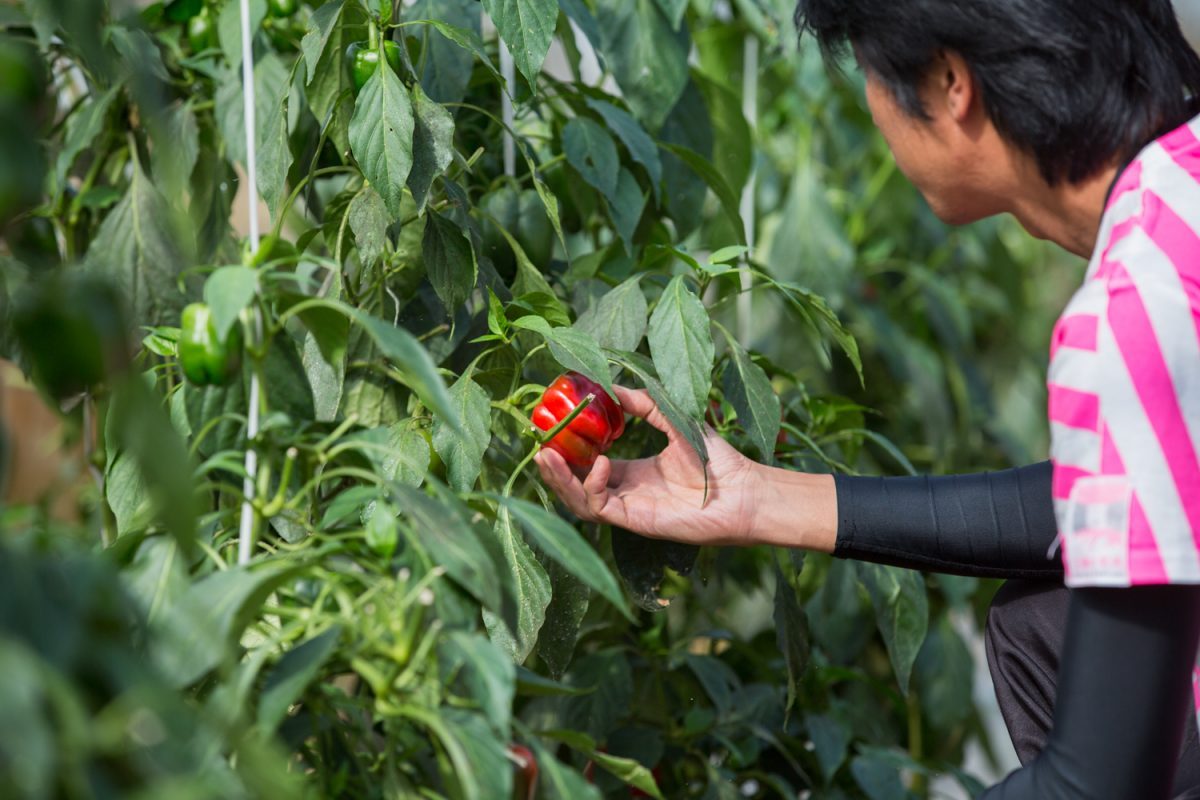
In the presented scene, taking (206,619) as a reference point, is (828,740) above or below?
below

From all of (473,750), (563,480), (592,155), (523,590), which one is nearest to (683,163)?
(592,155)

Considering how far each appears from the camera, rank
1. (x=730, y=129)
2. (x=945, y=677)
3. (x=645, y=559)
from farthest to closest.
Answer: (x=945, y=677) < (x=730, y=129) < (x=645, y=559)

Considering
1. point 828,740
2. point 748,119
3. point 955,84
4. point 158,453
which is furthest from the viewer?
point 748,119

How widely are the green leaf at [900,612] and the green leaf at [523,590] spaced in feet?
1.11

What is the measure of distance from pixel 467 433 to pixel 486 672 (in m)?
0.27

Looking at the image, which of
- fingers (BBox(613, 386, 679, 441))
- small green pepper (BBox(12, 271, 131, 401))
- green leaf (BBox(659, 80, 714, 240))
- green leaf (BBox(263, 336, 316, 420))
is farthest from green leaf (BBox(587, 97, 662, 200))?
small green pepper (BBox(12, 271, 131, 401))

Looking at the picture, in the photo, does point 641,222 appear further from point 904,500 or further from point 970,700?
point 970,700

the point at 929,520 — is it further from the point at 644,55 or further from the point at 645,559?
the point at 644,55

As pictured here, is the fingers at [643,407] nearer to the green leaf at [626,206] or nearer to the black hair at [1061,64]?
the green leaf at [626,206]

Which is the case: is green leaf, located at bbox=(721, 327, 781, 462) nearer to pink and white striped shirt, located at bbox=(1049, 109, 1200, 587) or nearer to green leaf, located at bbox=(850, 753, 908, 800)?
pink and white striped shirt, located at bbox=(1049, 109, 1200, 587)

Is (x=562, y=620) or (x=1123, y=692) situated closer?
(x=1123, y=692)

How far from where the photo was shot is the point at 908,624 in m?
1.08

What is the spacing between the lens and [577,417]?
904mm

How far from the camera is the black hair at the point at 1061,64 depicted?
768 millimetres
